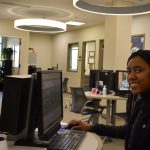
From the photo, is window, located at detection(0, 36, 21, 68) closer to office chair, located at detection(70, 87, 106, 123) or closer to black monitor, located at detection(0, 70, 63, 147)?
office chair, located at detection(70, 87, 106, 123)

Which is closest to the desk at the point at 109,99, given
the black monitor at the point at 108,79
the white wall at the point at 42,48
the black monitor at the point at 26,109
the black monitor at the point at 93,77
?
the black monitor at the point at 108,79

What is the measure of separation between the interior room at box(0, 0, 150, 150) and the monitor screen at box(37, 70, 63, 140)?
322 centimetres

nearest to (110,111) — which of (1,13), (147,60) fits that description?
(147,60)

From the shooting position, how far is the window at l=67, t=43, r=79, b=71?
47.0 ft

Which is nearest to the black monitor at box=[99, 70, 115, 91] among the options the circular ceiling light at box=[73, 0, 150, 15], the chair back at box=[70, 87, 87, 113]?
the chair back at box=[70, 87, 87, 113]

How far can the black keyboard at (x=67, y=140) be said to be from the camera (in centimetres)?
178

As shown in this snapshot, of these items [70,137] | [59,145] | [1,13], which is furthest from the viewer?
[1,13]

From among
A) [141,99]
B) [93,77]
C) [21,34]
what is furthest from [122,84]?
[21,34]

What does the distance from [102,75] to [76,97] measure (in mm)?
920

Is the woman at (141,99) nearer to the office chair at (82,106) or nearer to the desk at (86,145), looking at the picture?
the desk at (86,145)

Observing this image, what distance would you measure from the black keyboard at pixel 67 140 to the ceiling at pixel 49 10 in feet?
20.6

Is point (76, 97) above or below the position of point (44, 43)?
below

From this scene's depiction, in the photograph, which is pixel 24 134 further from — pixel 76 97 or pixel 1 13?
pixel 1 13

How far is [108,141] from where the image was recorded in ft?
18.0
